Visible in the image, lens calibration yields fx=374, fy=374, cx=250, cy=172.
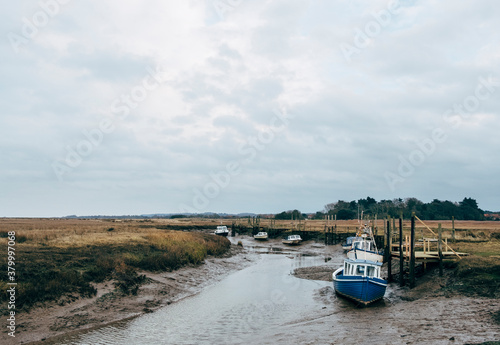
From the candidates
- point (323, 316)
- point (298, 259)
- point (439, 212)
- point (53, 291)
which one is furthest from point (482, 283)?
point (439, 212)

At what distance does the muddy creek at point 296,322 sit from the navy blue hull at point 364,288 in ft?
2.21

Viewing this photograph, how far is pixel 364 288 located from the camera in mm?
22469

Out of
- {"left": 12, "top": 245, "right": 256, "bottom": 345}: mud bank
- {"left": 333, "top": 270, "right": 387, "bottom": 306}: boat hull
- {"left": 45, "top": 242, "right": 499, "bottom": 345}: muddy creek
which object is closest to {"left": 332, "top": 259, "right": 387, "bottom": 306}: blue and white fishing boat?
{"left": 333, "top": 270, "right": 387, "bottom": 306}: boat hull

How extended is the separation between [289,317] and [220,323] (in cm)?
395

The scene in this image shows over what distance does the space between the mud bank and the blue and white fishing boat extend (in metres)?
10.7

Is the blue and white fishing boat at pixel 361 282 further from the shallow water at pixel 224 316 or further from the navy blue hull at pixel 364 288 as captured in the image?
the shallow water at pixel 224 316

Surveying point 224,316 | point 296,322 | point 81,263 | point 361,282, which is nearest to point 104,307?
point 224,316

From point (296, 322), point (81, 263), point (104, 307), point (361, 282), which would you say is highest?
point (81, 263)

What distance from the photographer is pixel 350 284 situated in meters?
23.4

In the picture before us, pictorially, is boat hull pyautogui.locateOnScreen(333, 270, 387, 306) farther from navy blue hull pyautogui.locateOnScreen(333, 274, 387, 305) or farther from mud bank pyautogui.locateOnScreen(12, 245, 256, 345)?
mud bank pyautogui.locateOnScreen(12, 245, 256, 345)

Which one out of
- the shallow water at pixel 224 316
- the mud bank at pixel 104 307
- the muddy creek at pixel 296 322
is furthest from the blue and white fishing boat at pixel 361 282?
the mud bank at pixel 104 307

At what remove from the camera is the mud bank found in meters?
16.2

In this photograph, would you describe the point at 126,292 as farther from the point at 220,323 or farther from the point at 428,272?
the point at 428,272

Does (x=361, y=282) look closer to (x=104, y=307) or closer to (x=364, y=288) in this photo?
(x=364, y=288)
